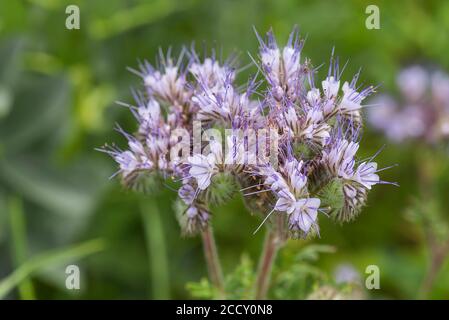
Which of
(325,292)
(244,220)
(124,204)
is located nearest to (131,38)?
(124,204)

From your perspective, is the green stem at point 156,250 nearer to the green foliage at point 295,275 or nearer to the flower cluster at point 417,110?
the green foliage at point 295,275

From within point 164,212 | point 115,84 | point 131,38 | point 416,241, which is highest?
point 131,38

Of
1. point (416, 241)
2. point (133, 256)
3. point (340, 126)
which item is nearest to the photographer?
point (340, 126)

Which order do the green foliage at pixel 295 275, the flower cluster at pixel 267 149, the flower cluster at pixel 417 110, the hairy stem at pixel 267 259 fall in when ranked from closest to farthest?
the flower cluster at pixel 267 149, the hairy stem at pixel 267 259, the green foliage at pixel 295 275, the flower cluster at pixel 417 110

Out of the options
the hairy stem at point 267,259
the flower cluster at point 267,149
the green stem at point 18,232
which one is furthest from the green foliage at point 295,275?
the green stem at point 18,232

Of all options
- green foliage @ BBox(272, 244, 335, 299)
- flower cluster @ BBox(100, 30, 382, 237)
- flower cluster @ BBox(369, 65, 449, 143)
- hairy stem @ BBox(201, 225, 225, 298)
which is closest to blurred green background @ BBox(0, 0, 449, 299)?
flower cluster @ BBox(369, 65, 449, 143)
